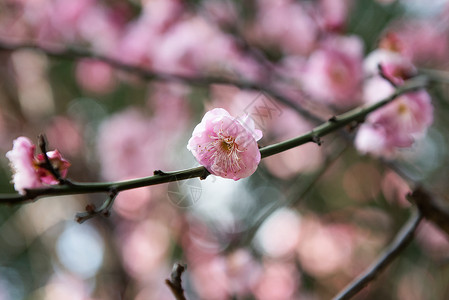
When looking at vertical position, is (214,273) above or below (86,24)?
below

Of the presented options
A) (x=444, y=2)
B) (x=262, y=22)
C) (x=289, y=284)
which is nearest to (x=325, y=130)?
(x=444, y=2)

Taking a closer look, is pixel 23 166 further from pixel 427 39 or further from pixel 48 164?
pixel 427 39

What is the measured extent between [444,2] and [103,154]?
56.1 inches

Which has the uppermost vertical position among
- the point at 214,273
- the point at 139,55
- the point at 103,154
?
the point at 139,55

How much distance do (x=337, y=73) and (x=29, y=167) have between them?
31.4 inches

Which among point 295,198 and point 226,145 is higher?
point 226,145

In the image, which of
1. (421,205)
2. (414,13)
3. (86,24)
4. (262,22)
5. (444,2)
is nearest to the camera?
(421,205)

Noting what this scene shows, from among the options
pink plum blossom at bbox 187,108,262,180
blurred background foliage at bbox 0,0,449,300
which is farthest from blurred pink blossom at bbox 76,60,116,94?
pink plum blossom at bbox 187,108,262,180

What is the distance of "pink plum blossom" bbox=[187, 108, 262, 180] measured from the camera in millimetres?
444

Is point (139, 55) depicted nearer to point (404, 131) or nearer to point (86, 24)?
point (86, 24)

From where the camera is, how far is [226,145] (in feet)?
1.57

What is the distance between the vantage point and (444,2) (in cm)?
147

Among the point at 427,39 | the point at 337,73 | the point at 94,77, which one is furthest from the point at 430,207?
the point at 94,77

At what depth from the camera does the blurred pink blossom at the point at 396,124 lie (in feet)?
2.22
